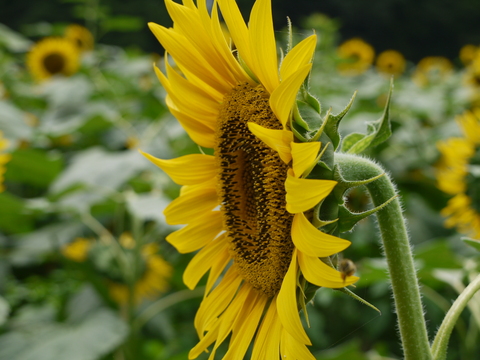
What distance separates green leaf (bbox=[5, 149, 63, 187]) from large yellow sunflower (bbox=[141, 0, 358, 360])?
1.02 meters

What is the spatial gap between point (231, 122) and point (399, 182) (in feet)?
4.52

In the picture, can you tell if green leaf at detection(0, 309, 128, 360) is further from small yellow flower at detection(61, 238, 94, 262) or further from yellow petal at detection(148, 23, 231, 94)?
yellow petal at detection(148, 23, 231, 94)

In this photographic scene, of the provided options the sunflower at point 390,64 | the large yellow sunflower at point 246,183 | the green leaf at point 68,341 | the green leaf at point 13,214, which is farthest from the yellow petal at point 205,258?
the sunflower at point 390,64

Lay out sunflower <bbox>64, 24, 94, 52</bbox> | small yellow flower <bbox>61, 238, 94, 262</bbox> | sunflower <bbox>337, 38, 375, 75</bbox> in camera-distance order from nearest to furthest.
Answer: small yellow flower <bbox>61, 238, 94, 262</bbox>, sunflower <bbox>64, 24, 94, 52</bbox>, sunflower <bbox>337, 38, 375, 75</bbox>

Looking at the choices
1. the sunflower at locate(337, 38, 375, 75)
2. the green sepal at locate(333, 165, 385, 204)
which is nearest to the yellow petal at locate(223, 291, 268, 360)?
the green sepal at locate(333, 165, 385, 204)

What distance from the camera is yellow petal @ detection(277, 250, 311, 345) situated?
55cm

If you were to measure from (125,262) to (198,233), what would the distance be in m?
0.87

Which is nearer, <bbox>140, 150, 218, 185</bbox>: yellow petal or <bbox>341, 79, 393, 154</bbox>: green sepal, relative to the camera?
<bbox>341, 79, 393, 154</bbox>: green sepal

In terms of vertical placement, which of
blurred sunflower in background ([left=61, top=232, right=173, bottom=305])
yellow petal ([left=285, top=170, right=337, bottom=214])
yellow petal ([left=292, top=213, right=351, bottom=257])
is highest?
yellow petal ([left=285, top=170, right=337, bottom=214])

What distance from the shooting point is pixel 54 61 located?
377 cm

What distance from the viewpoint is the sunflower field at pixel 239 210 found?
57 centimetres

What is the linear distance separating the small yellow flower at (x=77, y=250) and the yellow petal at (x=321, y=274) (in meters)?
1.57

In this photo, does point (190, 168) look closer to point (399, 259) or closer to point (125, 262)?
point (399, 259)

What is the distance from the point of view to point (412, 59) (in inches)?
596
